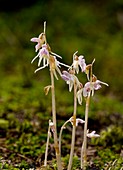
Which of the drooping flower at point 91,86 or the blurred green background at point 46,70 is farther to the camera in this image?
the blurred green background at point 46,70

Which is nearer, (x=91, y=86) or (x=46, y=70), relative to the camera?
(x=91, y=86)

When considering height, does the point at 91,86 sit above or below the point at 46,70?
below

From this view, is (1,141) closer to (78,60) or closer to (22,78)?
(78,60)

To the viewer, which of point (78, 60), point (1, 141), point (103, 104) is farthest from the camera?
point (103, 104)

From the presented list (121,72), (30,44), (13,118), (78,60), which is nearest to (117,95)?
(121,72)

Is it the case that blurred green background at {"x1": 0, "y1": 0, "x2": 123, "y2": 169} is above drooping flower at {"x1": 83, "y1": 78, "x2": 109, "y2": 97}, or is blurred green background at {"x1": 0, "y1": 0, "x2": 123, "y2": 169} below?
above

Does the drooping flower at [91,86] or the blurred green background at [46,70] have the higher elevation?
the blurred green background at [46,70]

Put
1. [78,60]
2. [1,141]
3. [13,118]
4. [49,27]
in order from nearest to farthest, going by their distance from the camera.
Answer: [78,60] < [1,141] < [13,118] < [49,27]

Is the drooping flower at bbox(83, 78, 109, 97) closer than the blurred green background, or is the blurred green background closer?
the drooping flower at bbox(83, 78, 109, 97)
